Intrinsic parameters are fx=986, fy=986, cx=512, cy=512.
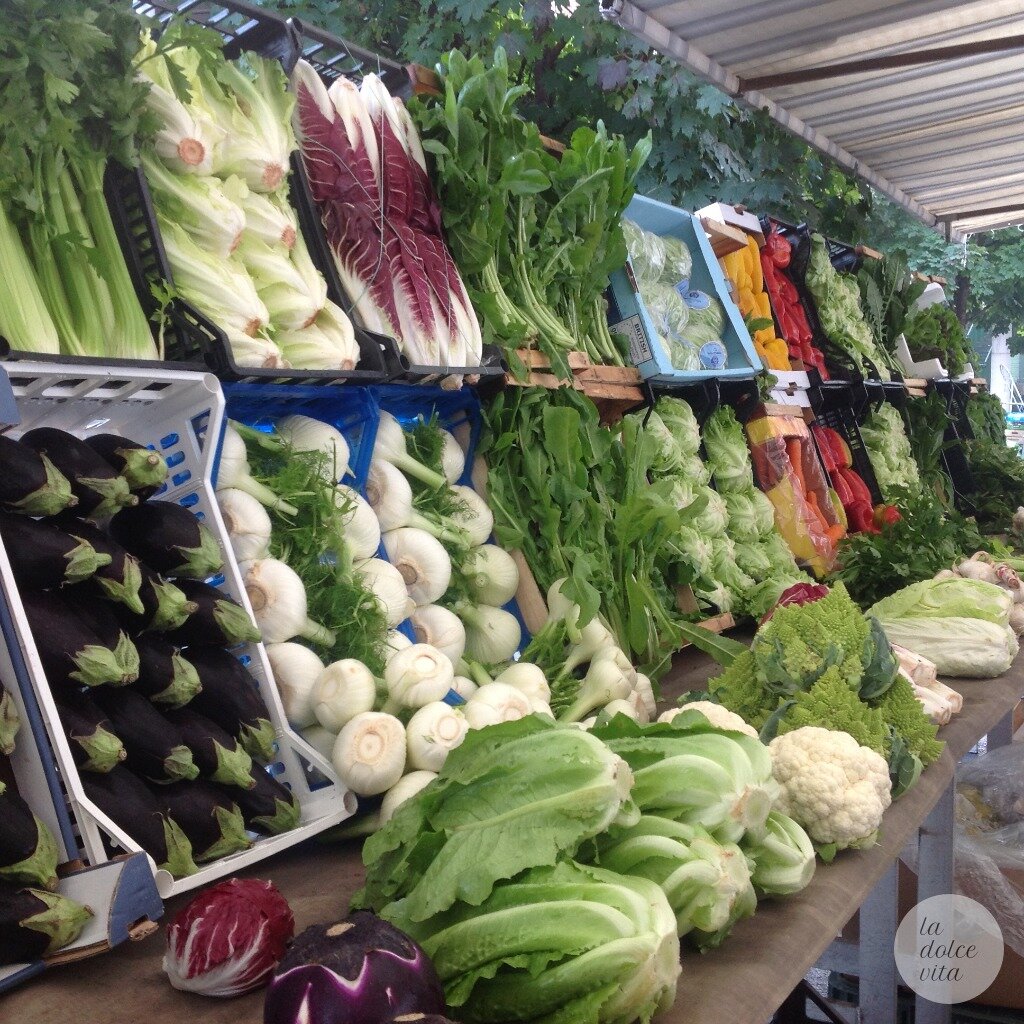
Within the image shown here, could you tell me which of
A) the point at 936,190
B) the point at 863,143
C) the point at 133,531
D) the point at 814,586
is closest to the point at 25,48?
the point at 133,531

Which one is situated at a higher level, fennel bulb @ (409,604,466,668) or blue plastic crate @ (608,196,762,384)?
blue plastic crate @ (608,196,762,384)

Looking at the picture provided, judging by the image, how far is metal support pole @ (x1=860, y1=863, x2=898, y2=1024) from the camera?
275 centimetres

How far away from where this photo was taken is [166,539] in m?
1.88

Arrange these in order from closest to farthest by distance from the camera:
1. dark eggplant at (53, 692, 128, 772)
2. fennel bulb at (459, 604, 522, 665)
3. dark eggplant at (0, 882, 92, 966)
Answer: dark eggplant at (0, 882, 92, 966) < dark eggplant at (53, 692, 128, 772) < fennel bulb at (459, 604, 522, 665)

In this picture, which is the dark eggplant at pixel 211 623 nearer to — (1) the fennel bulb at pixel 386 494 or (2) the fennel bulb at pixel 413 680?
(2) the fennel bulb at pixel 413 680

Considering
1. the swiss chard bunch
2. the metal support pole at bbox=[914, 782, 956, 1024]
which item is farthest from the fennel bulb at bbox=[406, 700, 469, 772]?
the swiss chard bunch

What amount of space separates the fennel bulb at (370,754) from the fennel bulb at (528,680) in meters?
0.51

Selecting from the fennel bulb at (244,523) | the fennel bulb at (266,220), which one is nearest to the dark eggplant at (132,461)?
the fennel bulb at (244,523)

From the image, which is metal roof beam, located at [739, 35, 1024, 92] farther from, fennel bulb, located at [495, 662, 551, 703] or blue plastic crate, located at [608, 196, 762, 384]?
fennel bulb, located at [495, 662, 551, 703]

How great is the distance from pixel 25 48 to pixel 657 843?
179 cm

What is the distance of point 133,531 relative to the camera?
190 cm

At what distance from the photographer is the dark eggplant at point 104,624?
5.57 ft

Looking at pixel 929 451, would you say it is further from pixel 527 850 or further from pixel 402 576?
pixel 527 850

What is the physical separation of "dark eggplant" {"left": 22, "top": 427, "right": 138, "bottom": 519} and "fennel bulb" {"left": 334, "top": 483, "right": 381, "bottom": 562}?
0.80 metres
